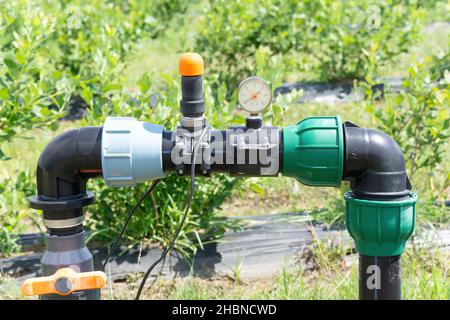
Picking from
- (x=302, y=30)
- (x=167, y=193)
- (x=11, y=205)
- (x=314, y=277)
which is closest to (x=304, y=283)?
(x=314, y=277)

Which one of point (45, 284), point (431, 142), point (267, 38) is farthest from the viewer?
point (267, 38)

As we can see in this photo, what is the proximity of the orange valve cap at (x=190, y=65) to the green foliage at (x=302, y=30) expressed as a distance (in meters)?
3.88

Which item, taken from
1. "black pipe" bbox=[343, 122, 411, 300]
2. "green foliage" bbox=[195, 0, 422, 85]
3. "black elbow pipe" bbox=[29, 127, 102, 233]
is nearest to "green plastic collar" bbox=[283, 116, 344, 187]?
"black pipe" bbox=[343, 122, 411, 300]

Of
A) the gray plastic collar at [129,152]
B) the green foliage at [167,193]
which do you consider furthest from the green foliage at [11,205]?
the gray plastic collar at [129,152]

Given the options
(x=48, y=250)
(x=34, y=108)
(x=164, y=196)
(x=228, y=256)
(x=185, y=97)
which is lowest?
(x=228, y=256)

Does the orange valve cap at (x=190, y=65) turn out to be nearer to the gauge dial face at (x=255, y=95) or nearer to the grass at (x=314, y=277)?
the gauge dial face at (x=255, y=95)

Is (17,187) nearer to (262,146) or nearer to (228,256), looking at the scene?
(228,256)

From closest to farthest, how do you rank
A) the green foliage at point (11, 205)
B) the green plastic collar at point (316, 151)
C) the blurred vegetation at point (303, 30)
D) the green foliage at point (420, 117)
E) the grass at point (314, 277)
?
the green plastic collar at point (316, 151)
the grass at point (314, 277)
the green foliage at point (11, 205)
the green foliage at point (420, 117)
the blurred vegetation at point (303, 30)

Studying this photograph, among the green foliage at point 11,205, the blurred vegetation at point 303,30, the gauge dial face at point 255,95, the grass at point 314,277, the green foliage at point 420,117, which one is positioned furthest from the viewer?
the blurred vegetation at point 303,30

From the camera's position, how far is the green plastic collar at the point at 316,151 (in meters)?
1.56

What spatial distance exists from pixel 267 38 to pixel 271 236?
A: 3017 mm

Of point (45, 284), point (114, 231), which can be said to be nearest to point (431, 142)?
point (114, 231)

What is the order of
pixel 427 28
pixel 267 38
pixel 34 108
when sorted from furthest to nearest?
pixel 427 28, pixel 267 38, pixel 34 108

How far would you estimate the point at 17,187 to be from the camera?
2.71 meters
